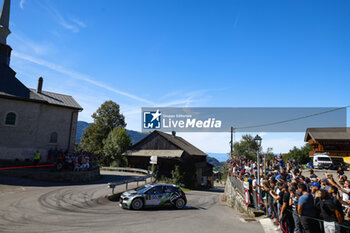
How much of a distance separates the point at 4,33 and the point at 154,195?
32.6 metres

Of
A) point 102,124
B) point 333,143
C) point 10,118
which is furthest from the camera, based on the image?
point 102,124

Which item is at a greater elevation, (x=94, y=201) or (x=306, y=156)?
(x=306, y=156)

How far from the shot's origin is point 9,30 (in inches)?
1205

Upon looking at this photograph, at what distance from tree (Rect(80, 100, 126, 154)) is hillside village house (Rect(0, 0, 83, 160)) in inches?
911

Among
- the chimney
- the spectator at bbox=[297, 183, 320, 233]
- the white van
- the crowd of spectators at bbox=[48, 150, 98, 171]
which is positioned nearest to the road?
the spectator at bbox=[297, 183, 320, 233]

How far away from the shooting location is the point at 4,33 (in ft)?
98.6

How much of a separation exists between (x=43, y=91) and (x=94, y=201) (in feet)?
69.6

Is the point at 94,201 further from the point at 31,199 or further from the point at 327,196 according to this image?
the point at 327,196

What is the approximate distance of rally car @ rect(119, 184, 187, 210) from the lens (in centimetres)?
1214

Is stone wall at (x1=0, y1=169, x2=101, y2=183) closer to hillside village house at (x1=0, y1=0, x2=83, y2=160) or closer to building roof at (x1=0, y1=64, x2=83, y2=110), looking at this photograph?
hillside village house at (x1=0, y1=0, x2=83, y2=160)

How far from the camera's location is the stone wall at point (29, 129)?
2103 centimetres

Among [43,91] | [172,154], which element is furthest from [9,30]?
[172,154]

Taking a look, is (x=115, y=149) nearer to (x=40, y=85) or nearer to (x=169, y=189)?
(x=40, y=85)

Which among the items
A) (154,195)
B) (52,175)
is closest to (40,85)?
(52,175)
